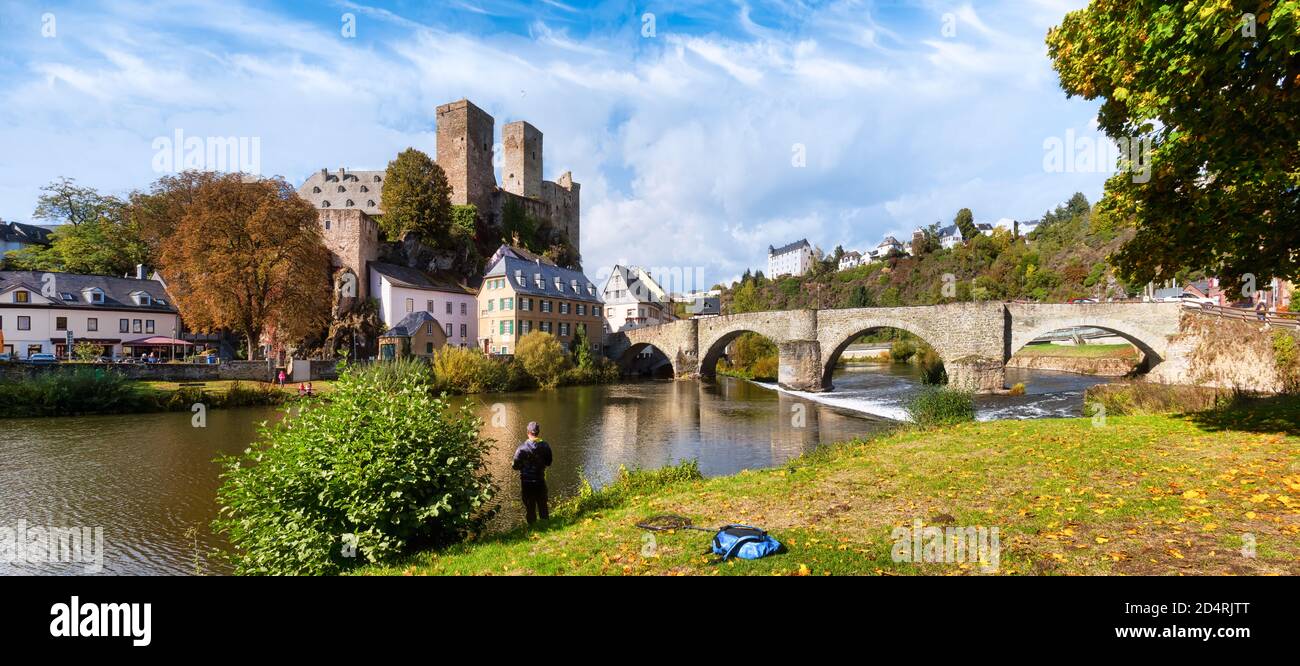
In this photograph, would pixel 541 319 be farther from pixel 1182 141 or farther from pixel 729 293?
pixel 729 293

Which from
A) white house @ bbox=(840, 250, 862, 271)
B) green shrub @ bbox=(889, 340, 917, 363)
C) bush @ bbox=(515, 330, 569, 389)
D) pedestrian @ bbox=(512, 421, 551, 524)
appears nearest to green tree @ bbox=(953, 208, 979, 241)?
white house @ bbox=(840, 250, 862, 271)

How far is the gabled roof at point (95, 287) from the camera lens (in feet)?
125

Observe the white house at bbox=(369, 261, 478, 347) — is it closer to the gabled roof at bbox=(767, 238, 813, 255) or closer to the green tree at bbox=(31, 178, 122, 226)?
the green tree at bbox=(31, 178, 122, 226)

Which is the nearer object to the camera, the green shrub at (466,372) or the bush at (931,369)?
the green shrub at (466,372)

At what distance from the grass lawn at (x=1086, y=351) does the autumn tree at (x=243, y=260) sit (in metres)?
58.8

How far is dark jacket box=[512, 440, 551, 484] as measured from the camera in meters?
9.27

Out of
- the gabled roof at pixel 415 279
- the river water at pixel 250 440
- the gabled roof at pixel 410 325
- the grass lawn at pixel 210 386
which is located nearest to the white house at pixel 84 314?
the grass lawn at pixel 210 386

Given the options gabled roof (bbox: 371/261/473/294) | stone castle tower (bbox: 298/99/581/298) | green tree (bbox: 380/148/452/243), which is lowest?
gabled roof (bbox: 371/261/473/294)

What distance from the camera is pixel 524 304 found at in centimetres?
4922

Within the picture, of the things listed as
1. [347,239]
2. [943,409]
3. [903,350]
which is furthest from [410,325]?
[903,350]

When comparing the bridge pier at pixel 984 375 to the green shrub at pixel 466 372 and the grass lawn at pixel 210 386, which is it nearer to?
the green shrub at pixel 466 372

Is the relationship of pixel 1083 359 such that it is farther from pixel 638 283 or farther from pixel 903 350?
pixel 638 283

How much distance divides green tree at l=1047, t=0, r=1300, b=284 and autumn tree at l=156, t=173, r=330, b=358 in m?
39.6

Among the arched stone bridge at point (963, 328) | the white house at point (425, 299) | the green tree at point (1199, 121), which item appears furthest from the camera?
the white house at point (425, 299)
